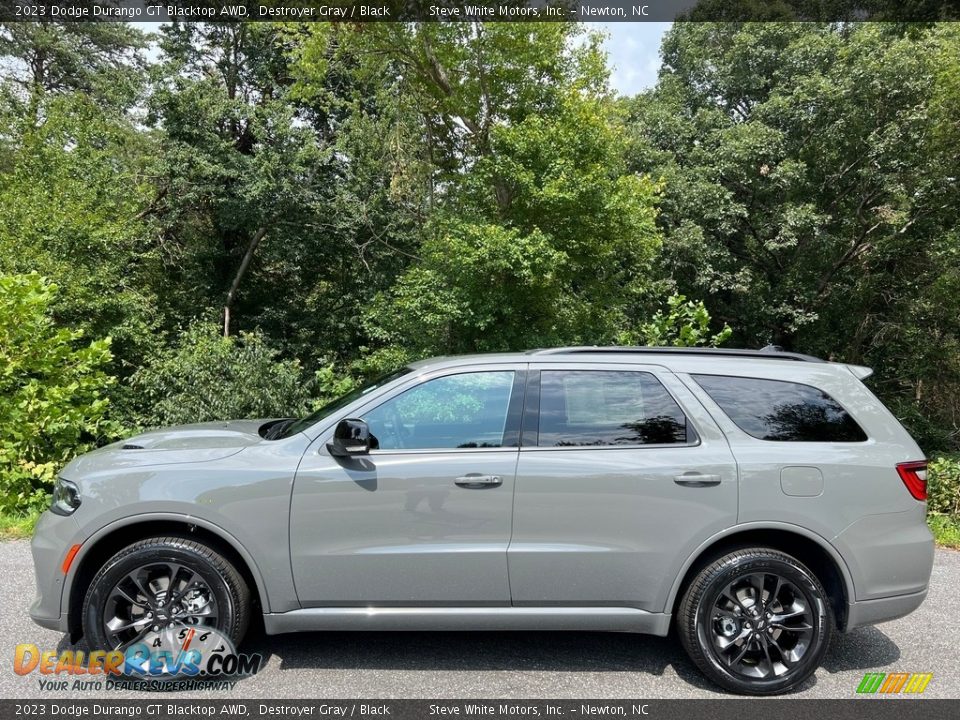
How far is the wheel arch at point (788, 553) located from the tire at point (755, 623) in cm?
6

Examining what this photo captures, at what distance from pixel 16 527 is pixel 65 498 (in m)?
3.41

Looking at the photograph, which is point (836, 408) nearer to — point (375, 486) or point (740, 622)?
point (740, 622)

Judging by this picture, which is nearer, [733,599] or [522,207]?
[733,599]

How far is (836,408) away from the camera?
3646 millimetres

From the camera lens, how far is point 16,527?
6.10m

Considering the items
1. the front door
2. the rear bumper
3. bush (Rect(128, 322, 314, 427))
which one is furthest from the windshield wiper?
bush (Rect(128, 322, 314, 427))

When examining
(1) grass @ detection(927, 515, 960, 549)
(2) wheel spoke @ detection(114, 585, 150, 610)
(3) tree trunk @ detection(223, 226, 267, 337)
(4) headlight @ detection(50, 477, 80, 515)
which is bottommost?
(1) grass @ detection(927, 515, 960, 549)

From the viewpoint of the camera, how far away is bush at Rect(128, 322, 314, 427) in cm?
992

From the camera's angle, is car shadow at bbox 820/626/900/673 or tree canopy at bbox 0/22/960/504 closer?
car shadow at bbox 820/626/900/673

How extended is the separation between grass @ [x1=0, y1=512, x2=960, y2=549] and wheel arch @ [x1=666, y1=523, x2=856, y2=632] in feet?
9.42

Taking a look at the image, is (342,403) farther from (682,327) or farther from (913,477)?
(682,327)

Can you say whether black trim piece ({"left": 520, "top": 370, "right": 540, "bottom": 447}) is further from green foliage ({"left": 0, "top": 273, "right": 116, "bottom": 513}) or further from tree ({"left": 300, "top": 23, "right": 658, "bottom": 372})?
tree ({"left": 300, "top": 23, "right": 658, "bottom": 372})

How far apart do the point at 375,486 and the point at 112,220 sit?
40.5ft

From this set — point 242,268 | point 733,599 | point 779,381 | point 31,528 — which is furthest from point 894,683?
point 242,268
